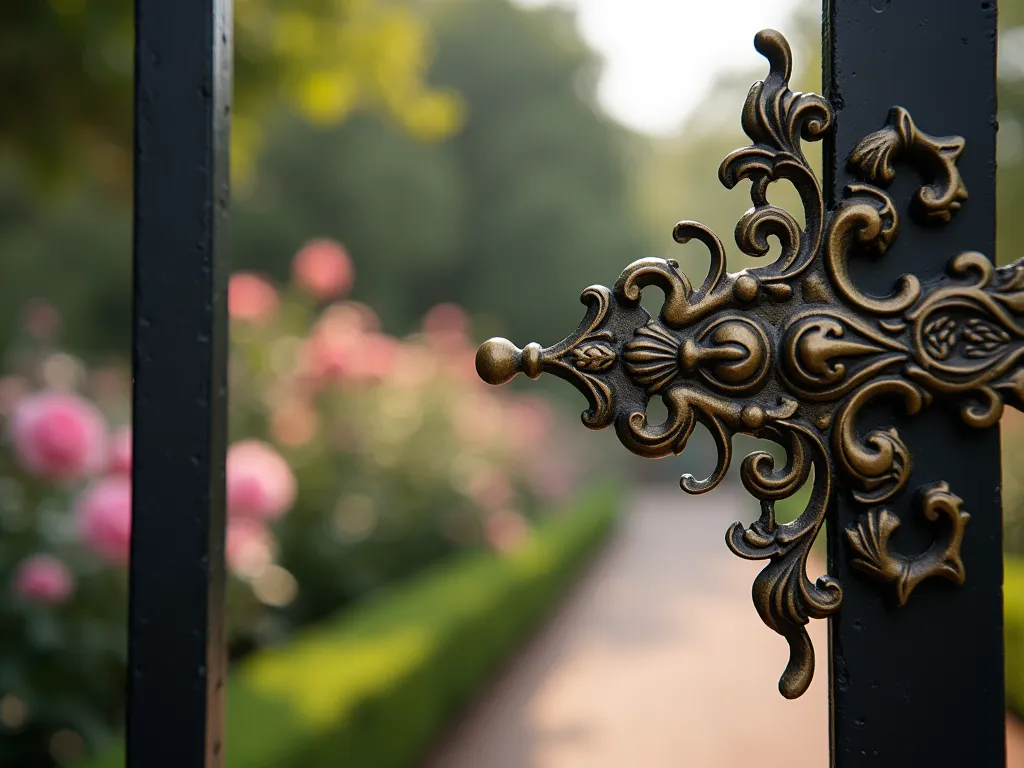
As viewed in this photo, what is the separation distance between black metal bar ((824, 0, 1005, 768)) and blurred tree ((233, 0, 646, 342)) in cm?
1529

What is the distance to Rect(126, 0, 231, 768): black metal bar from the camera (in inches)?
26.7

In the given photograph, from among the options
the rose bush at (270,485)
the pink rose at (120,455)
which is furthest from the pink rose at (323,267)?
the pink rose at (120,455)

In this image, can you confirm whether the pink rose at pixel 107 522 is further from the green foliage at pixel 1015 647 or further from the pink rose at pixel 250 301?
the green foliage at pixel 1015 647

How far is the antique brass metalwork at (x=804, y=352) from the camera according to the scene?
618mm

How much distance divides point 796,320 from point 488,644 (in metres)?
4.92

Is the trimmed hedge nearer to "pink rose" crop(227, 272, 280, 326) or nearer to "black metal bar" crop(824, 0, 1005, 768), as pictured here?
"pink rose" crop(227, 272, 280, 326)

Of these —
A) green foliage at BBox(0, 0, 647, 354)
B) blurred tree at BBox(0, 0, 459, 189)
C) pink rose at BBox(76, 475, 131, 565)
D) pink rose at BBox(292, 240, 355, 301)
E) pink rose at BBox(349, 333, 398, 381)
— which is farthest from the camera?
green foliage at BBox(0, 0, 647, 354)

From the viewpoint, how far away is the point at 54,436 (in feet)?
8.29

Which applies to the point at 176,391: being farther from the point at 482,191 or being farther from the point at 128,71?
the point at 482,191

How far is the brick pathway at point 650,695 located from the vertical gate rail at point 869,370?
3.49 m

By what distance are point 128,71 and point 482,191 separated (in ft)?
49.3

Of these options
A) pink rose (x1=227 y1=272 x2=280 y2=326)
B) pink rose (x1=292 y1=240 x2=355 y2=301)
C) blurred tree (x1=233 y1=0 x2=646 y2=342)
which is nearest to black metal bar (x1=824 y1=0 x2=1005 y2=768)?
pink rose (x1=227 y1=272 x2=280 y2=326)

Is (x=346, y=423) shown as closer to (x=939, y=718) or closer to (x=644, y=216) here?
(x=939, y=718)

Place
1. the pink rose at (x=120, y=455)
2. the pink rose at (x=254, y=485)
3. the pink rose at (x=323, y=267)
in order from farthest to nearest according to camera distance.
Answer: the pink rose at (x=323, y=267) → the pink rose at (x=254, y=485) → the pink rose at (x=120, y=455)
